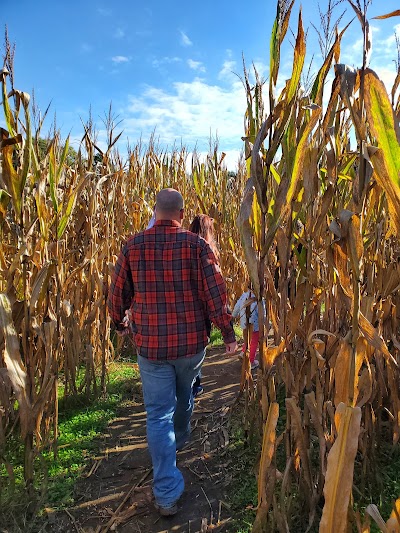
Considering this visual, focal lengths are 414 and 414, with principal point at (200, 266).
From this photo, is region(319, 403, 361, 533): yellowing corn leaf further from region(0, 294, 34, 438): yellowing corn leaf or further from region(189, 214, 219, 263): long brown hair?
region(189, 214, 219, 263): long brown hair

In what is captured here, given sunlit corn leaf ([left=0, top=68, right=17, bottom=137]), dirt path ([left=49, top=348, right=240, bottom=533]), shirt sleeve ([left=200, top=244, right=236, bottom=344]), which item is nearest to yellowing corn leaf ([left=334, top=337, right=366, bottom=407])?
shirt sleeve ([left=200, top=244, right=236, bottom=344])

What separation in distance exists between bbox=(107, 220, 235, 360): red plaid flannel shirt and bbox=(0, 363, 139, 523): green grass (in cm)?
80

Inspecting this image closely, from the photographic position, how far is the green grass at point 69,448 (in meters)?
2.08

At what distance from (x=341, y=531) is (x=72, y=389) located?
2.34 meters

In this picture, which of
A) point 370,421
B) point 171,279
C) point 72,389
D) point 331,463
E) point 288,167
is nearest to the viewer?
point 331,463

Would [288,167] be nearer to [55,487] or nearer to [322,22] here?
[322,22]

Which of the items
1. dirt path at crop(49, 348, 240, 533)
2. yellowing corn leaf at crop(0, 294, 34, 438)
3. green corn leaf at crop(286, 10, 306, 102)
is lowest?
dirt path at crop(49, 348, 240, 533)

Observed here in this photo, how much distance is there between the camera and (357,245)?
42.2 inches

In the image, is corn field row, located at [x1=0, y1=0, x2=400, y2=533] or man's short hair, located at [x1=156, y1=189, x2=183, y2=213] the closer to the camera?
corn field row, located at [x1=0, y1=0, x2=400, y2=533]

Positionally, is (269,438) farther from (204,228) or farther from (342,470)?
(204,228)

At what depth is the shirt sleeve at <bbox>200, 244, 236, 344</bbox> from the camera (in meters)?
2.09

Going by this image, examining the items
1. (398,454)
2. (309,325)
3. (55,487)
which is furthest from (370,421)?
(55,487)

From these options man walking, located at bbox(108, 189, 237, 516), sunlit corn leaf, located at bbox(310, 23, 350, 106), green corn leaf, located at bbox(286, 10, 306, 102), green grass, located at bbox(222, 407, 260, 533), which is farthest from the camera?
man walking, located at bbox(108, 189, 237, 516)

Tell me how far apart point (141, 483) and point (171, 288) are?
1106mm
